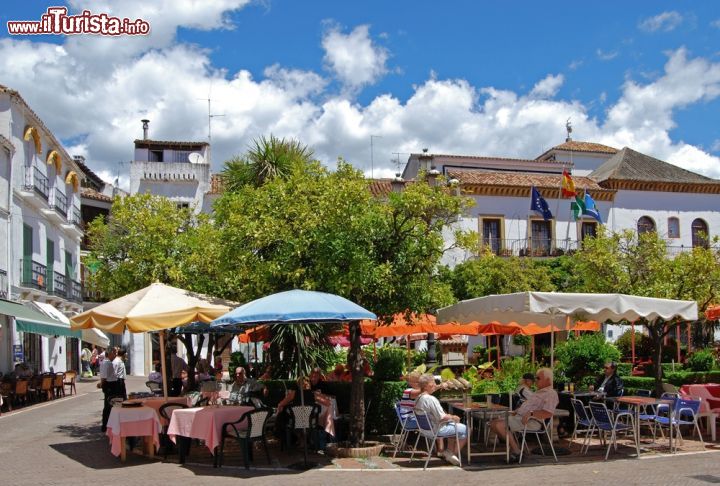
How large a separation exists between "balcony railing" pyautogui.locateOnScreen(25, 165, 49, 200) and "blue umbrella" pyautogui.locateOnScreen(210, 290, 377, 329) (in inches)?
781

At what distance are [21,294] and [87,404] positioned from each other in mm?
7373

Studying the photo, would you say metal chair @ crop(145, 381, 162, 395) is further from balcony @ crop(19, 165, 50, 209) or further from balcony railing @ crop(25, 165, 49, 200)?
balcony railing @ crop(25, 165, 49, 200)

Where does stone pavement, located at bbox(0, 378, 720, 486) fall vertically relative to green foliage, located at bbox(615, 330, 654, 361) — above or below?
below

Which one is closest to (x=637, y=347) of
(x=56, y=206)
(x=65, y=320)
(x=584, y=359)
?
(x=584, y=359)

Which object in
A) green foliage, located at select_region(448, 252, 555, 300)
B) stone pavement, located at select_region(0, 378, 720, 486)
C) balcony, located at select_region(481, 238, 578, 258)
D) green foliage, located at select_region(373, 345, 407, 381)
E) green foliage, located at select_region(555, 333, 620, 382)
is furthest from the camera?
balcony, located at select_region(481, 238, 578, 258)

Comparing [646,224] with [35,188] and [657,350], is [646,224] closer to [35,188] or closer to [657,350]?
[657,350]

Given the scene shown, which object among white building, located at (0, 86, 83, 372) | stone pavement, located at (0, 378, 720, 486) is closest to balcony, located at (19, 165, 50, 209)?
white building, located at (0, 86, 83, 372)

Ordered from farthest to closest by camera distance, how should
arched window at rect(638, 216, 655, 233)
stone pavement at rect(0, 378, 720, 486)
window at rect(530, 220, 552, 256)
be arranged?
arched window at rect(638, 216, 655, 233) → window at rect(530, 220, 552, 256) → stone pavement at rect(0, 378, 720, 486)

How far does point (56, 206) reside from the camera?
30.7 meters

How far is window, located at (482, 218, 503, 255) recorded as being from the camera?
128 feet

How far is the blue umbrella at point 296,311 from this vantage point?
960cm

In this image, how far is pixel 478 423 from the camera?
12156 millimetres

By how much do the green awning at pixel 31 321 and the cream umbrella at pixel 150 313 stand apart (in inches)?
413

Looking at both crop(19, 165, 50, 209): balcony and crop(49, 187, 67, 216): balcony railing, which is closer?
crop(19, 165, 50, 209): balcony
